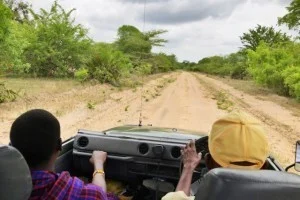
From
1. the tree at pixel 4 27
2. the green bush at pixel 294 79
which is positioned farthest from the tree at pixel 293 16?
the tree at pixel 4 27

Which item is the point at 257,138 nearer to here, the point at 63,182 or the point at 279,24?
the point at 63,182

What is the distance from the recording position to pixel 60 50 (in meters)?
Result: 27.7

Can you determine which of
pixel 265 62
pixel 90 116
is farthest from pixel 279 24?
pixel 90 116

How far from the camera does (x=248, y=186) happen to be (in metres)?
1.54

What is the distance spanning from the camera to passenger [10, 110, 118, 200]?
2.12 meters

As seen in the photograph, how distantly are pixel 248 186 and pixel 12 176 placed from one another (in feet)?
2.68

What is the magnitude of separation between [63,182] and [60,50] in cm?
2612

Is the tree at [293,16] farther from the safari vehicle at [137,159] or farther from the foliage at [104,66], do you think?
the safari vehicle at [137,159]

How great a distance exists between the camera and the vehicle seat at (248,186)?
154 centimetres

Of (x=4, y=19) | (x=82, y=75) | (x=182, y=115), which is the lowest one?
(x=182, y=115)

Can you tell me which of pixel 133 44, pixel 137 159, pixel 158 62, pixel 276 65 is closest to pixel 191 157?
pixel 137 159

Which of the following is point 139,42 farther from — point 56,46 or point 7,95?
point 7,95

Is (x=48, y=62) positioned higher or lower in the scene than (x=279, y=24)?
lower

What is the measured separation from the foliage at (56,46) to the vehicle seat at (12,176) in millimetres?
25277
